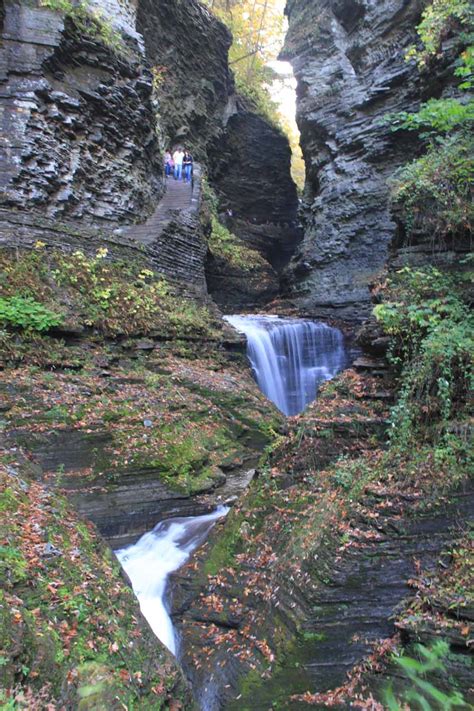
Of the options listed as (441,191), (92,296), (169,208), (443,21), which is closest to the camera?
(441,191)

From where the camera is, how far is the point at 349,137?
20.2 metres

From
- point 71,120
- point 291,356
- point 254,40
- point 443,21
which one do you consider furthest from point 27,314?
point 254,40

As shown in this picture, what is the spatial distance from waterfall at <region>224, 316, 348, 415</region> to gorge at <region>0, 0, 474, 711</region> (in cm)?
11

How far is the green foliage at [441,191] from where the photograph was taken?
7.09 meters

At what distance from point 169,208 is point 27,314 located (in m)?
8.40

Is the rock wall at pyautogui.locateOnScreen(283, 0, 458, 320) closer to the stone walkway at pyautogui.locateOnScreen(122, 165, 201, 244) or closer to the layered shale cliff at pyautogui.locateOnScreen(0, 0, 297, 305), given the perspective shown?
the layered shale cliff at pyautogui.locateOnScreen(0, 0, 297, 305)

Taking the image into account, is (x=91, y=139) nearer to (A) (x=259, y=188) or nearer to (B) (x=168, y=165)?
(B) (x=168, y=165)

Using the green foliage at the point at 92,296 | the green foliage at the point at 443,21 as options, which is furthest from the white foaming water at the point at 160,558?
the green foliage at the point at 443,21

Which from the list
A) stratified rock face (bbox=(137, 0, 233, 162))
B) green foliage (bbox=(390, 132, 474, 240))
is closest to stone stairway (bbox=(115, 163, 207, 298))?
green foliage (bbox=(390, 132, 474, 240))

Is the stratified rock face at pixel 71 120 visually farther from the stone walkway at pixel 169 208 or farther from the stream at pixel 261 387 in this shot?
the stream at pixel 261 387

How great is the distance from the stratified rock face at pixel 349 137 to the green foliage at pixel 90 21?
34.9 ft

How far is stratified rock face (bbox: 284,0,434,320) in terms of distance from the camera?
18.6m

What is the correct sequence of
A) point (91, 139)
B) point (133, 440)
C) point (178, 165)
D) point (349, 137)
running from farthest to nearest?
point (349, 137) < point (178, 165) < point (91, 139) < point (133, 440)

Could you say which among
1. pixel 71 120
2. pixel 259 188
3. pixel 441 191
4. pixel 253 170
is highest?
pixel 253 170
